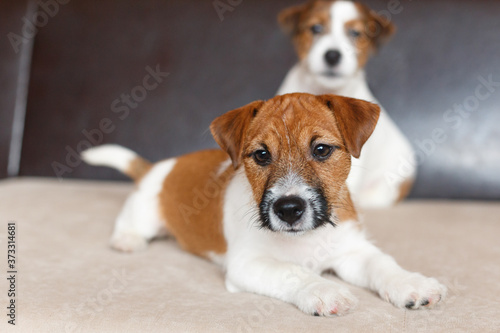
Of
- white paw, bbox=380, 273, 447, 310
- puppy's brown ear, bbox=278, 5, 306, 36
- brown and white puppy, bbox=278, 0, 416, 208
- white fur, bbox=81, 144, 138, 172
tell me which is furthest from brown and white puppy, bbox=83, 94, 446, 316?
puppy's brown ear, bbox=278, 5, 306, 36

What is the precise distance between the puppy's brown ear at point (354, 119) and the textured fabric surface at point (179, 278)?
0.56 m

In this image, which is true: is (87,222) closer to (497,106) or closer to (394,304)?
(394,304)

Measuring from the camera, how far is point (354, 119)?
202 cm

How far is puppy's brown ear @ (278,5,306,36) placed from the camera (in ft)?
11.6

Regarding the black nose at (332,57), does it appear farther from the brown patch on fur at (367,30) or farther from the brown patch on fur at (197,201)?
the brown patch on fur at (197,201)

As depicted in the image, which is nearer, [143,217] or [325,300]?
[325,300]

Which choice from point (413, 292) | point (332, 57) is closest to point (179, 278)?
point (413, 292)

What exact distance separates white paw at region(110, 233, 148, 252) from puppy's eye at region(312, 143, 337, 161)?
1.07 metres

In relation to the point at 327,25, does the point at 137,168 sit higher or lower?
lower

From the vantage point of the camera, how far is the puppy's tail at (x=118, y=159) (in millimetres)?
3062

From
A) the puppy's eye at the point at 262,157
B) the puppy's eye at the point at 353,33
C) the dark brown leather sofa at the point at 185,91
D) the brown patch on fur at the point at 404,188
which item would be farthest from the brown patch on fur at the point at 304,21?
the puppy's eye at the point at 262,157

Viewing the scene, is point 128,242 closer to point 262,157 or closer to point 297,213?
point 262,157

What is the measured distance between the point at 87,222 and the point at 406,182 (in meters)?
2.12

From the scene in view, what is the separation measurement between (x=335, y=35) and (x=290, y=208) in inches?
75.0
